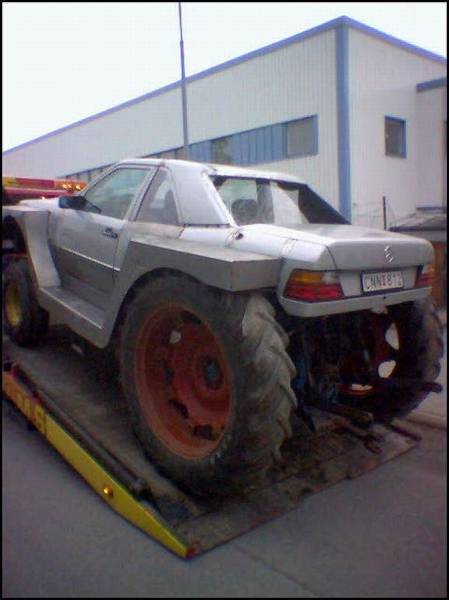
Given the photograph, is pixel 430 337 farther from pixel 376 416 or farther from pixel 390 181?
pixel 390 181

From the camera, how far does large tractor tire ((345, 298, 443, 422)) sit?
11.1ft

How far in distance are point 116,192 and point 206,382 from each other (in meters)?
1.61

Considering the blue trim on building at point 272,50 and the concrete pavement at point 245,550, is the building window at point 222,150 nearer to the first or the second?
the blue trim on building at point 272,50

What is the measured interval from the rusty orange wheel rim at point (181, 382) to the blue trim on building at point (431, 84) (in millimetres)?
2497

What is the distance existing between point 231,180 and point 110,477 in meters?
1.79

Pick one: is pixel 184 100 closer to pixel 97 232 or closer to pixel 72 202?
pixel 97 232

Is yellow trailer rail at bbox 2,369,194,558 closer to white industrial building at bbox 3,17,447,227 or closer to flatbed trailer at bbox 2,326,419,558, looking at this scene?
flatbed trailer at bbox 2,326,419,558

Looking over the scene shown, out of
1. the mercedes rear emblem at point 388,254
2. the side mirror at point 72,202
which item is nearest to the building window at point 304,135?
the mercedes rear emblem at point 388,254

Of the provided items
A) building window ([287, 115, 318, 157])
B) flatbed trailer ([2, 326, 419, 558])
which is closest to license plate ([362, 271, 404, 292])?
flatbed trailer ([2, 326, 419, 558])

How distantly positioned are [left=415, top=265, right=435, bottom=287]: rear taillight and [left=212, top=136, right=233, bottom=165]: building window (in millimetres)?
1563

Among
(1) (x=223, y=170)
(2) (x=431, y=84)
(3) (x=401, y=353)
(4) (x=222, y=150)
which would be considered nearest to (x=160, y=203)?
(1) (x=223, y=170)

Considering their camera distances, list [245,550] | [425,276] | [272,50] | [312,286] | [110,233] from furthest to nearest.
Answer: [110,233] < [272,50] < [425,276] < [245,550] < [312,286]

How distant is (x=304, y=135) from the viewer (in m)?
3.97

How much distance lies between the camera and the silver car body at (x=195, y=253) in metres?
2.70
